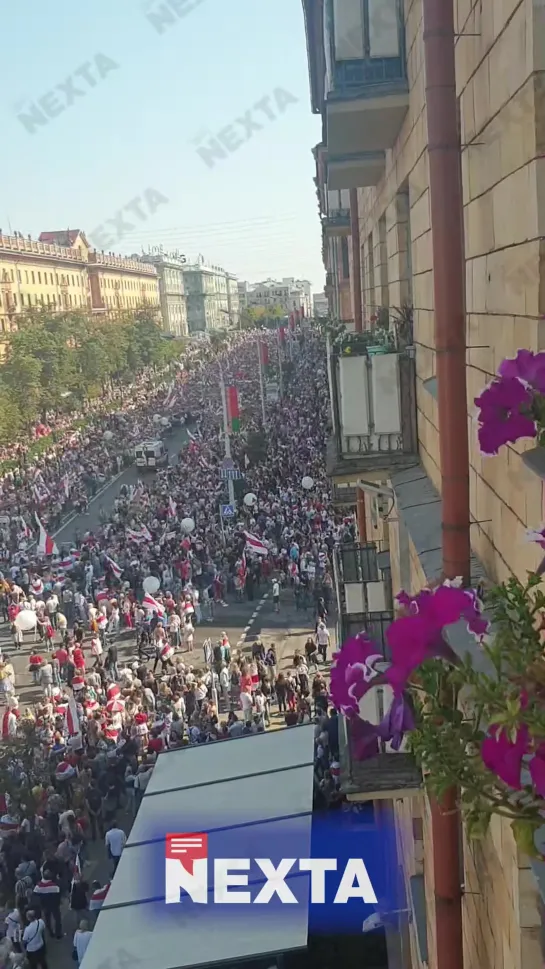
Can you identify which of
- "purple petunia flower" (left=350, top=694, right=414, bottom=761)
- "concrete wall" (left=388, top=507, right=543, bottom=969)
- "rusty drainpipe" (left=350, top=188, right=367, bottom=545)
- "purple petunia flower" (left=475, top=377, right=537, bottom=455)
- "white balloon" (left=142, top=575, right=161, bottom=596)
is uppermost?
"rusty drainpipe" (left=350, top=188, right=367, bottom=545)

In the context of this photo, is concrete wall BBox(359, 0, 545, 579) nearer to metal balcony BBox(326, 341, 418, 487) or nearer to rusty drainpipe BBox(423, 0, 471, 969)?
rusty drainpipe BBox(423, 0, 471, 969)

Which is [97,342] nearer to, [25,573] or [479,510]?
[25,573]

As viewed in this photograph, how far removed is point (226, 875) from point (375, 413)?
4.84 metres

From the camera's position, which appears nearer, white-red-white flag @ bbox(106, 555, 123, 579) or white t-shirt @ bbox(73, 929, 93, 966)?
white t-shirt @ bbox(73, 929, 93, 966)

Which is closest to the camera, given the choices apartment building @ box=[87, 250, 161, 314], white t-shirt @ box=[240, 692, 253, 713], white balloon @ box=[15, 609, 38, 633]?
white t-shirt @ box=[240, 692, 253, 713]

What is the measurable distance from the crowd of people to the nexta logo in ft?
5.90

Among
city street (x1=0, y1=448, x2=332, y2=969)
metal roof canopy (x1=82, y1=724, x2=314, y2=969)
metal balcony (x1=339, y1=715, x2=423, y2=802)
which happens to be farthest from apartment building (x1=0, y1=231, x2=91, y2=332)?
metal balcony (x1=339, y1=715, x2=423, y2=802)

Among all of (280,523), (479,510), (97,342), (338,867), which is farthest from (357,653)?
(97,342)

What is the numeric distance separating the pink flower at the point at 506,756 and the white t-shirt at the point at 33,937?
9.83 m

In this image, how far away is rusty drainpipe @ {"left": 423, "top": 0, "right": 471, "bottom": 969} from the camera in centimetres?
423

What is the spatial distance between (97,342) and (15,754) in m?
56.1

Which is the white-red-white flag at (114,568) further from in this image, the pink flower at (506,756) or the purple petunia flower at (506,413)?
the pink flower at (506,756)

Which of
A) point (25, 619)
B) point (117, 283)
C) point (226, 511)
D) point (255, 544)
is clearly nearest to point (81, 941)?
point (25, 619)

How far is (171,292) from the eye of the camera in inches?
5541
